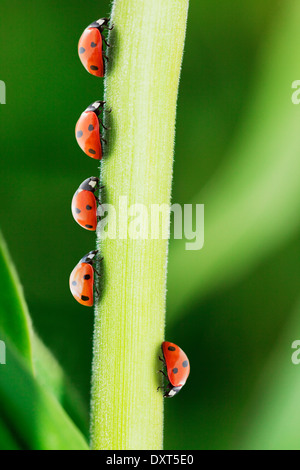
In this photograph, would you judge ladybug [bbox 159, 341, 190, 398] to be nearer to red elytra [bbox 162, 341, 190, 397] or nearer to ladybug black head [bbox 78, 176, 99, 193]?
red elytra [bbox 162, 341, 190, 397]

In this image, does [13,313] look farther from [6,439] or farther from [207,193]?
[207,193]

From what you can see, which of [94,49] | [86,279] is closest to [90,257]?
[86,279]

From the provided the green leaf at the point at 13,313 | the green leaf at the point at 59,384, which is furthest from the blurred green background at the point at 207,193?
the green leaf at the point at 13,313

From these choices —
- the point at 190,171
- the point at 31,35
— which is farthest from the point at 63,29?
the point at 190,171

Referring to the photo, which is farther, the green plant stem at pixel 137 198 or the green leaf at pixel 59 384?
the green leaf at pixel 59 384

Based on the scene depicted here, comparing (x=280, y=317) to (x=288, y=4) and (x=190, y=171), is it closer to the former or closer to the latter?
(x=190, y=171)

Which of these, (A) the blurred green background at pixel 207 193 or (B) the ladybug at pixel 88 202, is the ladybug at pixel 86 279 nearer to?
(B) the ladybug at pixel 88 202

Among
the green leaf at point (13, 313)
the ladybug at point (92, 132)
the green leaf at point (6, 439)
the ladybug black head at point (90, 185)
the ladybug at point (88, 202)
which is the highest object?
the ladybug at point (92, 132)
